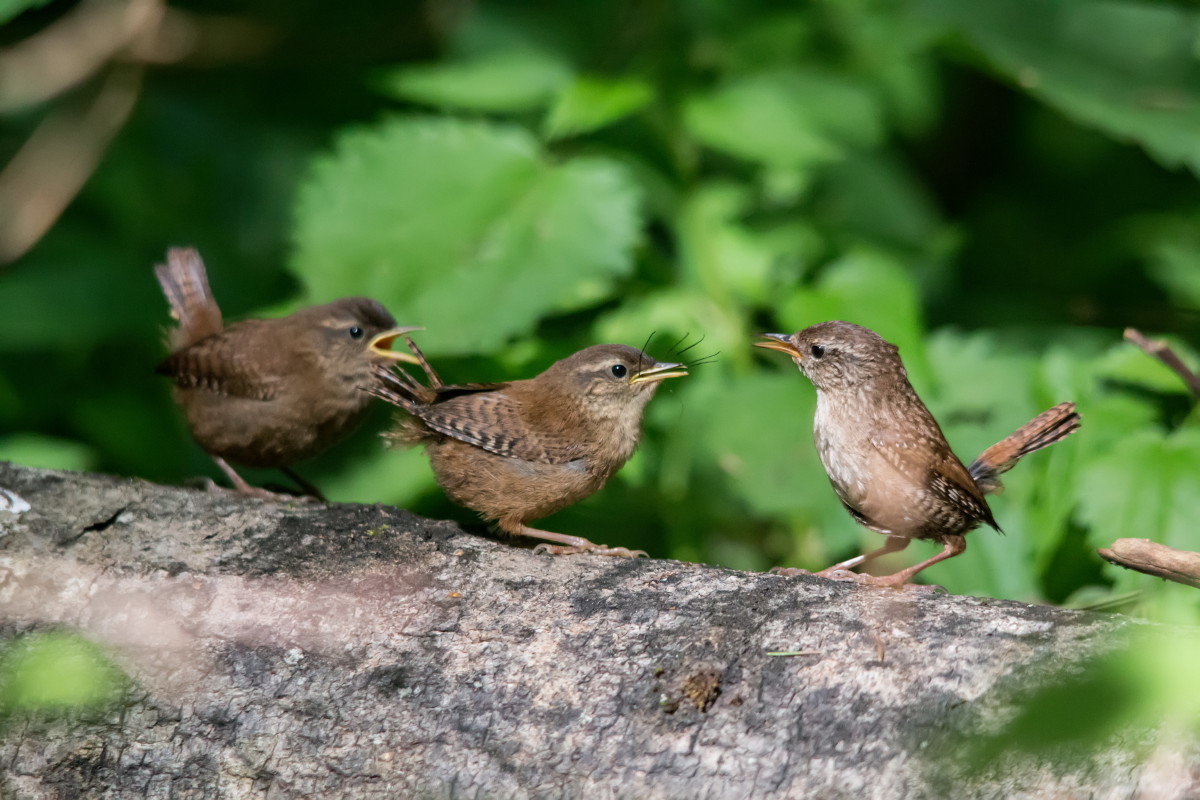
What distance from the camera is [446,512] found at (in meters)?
4.68

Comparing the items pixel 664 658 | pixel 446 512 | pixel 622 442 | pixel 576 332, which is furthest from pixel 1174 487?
pixel 446 512

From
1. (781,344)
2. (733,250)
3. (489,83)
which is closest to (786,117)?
(733,250)

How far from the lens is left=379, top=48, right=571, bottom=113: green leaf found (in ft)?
15.7

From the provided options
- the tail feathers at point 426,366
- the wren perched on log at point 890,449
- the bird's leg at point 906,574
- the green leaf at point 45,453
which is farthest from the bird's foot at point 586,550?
the green leaf at point 45,453

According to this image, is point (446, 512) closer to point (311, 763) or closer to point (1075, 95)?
point (311, 763)

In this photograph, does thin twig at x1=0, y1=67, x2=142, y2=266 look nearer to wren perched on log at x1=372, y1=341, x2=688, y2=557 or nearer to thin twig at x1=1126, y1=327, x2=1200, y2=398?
wren perched on log at x1=372, y1=341, x2=688, y2=557

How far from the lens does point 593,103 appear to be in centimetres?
445

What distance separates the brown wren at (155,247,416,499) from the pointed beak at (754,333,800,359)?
1.24m

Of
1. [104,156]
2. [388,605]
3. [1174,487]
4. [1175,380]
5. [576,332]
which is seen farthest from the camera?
[104,156]

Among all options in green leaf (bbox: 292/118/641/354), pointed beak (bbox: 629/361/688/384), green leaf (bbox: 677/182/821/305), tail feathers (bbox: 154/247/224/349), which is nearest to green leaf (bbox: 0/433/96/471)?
tail feathers (bbox: 154/247/224/349)

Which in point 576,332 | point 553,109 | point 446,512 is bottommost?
point 446,512

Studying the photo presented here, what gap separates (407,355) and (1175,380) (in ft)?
9.01

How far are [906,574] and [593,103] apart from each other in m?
2.31

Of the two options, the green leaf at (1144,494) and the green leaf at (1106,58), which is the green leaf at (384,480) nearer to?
the green leaf at (1144,494)
